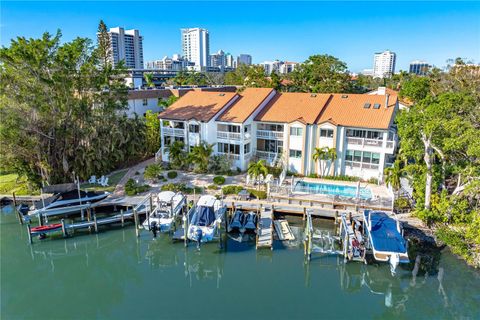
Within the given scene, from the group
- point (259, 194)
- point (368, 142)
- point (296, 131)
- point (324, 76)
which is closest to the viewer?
point (259, 194)

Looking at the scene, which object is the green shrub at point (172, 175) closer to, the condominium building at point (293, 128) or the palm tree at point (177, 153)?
the palm tree at point (177, 153)

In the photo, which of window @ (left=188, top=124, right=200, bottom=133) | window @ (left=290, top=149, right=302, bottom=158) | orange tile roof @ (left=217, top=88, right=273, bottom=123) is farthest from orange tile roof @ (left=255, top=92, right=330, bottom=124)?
window @ (left=188, top=124, right=200, bottom=133)

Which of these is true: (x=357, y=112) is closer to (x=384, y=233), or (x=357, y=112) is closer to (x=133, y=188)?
(x=384, y=233)

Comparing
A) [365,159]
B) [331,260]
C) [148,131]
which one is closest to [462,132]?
[365,159]

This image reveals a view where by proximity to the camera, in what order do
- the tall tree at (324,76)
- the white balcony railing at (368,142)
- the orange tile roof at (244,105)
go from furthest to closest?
1. the tall tree at (324,76)
2. the orange tile roof at (244,105)
3. the white balcony railing at (368,142)

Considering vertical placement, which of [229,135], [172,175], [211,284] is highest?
[229,135]

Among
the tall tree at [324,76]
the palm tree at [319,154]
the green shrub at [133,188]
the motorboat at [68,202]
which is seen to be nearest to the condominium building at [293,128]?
the palm tree at [319,154]

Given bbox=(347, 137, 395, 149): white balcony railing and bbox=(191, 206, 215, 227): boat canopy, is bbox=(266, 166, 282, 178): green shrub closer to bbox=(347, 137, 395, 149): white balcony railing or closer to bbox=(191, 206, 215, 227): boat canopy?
bbox=(347, 137, 395, 149): white balcony railing

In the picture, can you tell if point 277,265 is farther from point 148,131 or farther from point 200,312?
point 148,131

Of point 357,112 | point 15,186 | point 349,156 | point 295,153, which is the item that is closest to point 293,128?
point 295,153
